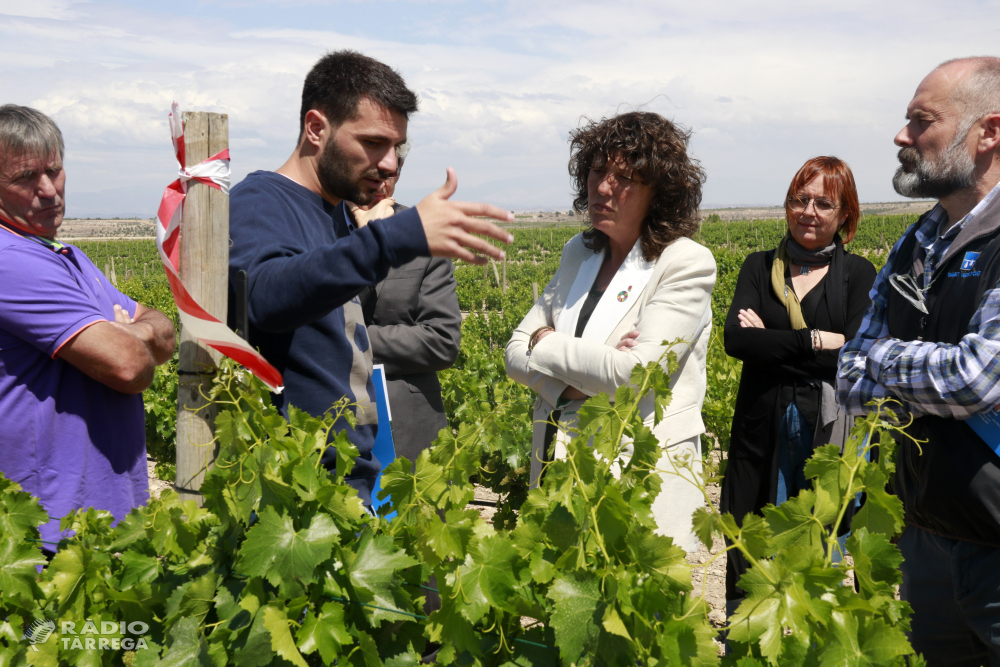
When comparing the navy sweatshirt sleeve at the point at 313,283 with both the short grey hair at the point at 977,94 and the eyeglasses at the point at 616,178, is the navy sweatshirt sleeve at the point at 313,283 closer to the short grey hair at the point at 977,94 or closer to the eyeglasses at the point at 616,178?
the eyeglasses at the point at 616,178

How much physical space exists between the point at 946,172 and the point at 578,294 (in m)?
1.20

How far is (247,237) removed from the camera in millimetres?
1713

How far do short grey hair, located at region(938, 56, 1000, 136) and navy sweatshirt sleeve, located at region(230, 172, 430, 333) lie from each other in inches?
62.7

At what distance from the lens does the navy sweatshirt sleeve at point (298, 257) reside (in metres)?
1.42

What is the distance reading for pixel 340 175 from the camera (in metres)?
1.96

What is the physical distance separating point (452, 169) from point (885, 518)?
1.08m

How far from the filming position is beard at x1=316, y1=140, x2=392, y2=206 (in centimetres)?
195

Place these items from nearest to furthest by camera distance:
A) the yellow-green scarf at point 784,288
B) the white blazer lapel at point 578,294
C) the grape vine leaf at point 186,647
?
1. the grape vine leaf at point 186,647
2. the white blazer lapel at point 578,294
3. the yellow-green scarf at point 784,288

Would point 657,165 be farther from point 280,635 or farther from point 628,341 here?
point 280,635

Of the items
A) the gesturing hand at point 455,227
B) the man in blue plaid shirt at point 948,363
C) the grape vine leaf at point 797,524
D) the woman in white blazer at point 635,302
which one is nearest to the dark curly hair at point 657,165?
the woman in white blazer at point 635,302

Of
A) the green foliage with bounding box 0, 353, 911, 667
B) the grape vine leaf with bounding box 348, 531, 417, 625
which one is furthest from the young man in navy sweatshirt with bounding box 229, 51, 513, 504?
the grape vine leaf with bounding box 348, 531, 417, 625

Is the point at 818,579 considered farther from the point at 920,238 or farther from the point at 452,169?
the point at 920,238

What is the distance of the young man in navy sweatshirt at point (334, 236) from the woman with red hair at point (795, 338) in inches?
68.2

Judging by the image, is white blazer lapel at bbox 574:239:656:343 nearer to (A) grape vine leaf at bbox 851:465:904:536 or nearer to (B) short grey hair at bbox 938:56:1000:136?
(B) short grey hair at bbox 938:56:1000:136
